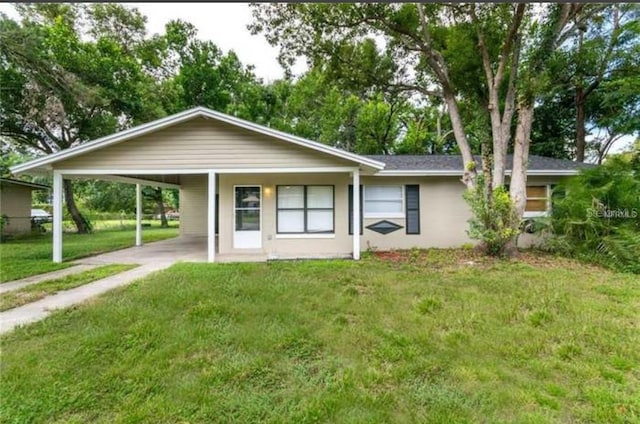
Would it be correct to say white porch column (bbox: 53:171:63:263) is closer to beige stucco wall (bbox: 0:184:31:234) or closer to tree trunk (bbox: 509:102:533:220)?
beige stucco wall (bbox: 0:184:31:234)

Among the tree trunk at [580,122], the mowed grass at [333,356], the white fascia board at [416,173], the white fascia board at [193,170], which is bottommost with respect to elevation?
the mowed grass at [333,356]

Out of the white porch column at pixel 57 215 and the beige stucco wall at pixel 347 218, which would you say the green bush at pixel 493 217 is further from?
the white porch column at pixel 57 215

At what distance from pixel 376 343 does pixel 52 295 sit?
5510 millimetres

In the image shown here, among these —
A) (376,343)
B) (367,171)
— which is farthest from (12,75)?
(376,343)

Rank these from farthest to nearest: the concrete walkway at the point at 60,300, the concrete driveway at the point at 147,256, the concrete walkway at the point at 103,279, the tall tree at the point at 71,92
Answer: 1. the tall tree at the point at 71,92
2. the concrete driveway at the point at 147,256
3. the concrete walkway at the point at 103,279
4. the concrete walkway at the point at 60,300

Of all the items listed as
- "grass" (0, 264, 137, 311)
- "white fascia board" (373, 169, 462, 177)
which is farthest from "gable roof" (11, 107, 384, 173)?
"grass" (0, 264, 137, 311)

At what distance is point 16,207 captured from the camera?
52.4 feet

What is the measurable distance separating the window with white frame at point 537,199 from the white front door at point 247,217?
27.6ft

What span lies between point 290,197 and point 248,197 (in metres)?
1.24

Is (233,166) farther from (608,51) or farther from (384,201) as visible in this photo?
(608,51)

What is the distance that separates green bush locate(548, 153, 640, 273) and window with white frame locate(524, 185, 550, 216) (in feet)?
4.68

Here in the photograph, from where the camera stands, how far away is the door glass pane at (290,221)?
31.8ft

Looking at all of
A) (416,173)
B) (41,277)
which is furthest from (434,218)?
(41,277)

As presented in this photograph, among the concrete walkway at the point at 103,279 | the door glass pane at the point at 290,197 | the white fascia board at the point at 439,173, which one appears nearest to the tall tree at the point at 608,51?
the white fascia board at the point at 439,173
